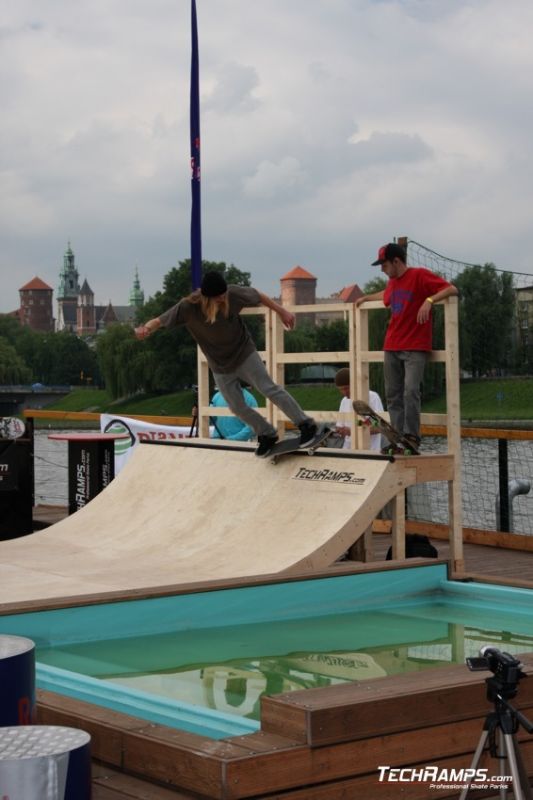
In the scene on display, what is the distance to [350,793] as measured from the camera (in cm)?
377

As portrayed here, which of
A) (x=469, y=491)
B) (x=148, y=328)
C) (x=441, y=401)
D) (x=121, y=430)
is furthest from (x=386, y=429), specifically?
(x=441, y=401)

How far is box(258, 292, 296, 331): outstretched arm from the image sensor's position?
912cm

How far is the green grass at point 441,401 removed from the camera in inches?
2347

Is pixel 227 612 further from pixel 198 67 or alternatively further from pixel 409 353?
pixel 198 67

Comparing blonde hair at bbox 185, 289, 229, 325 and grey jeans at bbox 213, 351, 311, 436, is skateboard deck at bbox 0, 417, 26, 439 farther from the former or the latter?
blonde hair at bbox 185, 289, 229, 325

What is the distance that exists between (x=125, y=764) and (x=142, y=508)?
597cm

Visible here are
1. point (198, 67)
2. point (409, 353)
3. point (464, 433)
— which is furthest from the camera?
point (198, 67)

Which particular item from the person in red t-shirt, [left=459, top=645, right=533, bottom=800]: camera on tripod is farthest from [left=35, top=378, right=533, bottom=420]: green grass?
[left=459, top=645, right=533, bottom=800]: camera on tripod


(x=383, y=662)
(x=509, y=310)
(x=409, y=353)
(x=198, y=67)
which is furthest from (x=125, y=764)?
(x=509, y=310)

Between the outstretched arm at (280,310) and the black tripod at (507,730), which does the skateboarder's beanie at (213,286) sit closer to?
the outstretched arm at (280,310)

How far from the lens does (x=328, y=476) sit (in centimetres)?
878

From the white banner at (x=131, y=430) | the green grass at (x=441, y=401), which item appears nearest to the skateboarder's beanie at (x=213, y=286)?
the white banner at (x=131, y=430)

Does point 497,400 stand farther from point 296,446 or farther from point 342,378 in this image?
point 296,446

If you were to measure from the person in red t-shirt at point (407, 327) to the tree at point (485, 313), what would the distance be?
34.2m
